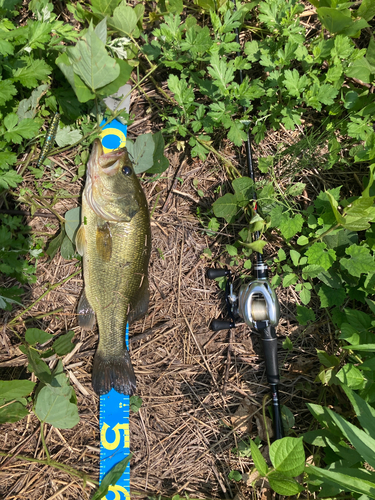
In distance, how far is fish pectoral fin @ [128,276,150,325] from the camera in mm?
2869

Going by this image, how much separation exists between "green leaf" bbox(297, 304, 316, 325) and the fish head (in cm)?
155

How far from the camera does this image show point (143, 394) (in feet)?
9.67

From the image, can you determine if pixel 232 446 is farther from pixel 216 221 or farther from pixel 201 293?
pixel 216 221

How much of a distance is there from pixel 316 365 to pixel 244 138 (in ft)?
6.48

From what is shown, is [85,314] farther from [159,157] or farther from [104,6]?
[104,6]

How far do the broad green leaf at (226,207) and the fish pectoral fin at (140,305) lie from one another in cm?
80

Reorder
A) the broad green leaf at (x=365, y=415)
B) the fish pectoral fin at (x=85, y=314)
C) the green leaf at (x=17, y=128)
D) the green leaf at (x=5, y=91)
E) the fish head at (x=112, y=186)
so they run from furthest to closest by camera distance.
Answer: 1. the fish pectoral fin at (x=85, y=314)
2. the fish head at (x=112, y=186)
3. the green leaf at (x=17, y=128)
4. the green leaf at (x=5, y=91)
5. the broad green leaf at (x=365, y=415)

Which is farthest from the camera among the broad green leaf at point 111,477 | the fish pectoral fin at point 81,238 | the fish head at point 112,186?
the fish pectoral fin at point 81,238

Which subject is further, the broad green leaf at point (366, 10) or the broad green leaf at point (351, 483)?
the broad green leaf at point (366, 10)

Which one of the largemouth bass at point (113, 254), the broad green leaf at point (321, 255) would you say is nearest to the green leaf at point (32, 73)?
the largemouth bass at point (113, 254)

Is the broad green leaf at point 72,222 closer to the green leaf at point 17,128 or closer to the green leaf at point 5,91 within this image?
the green leaf at point 17,128

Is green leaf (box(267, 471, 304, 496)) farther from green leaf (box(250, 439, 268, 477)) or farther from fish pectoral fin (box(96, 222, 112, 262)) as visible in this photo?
fish pectoral fin (box(96, 222, 112, 262))

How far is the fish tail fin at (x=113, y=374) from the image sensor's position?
2.80 meters

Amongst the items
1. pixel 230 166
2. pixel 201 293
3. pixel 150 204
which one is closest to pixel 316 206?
pixel 230 166
